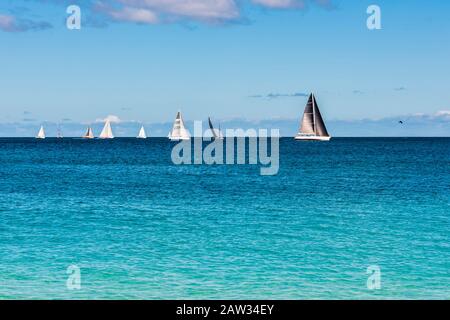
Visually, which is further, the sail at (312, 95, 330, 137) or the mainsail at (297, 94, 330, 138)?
the sail at (312, 95, 330, 137)

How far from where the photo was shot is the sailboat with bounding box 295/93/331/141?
158m

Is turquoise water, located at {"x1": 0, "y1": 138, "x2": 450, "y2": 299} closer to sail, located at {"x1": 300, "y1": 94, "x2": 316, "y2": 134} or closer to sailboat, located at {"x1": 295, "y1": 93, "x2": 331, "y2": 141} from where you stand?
sail, located at {"x1": 300, "y1": 94, "x2": 316, "y2": 134}

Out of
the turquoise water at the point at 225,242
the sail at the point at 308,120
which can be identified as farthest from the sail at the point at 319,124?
the turquoise water at the point at 225,242

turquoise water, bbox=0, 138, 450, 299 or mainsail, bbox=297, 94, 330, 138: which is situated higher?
mainsail, bbox=297, 94, 330, 138

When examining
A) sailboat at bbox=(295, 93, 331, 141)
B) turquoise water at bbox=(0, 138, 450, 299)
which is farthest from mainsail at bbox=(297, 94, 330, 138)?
turquoise water at bbox=(0, 138, 450, 299)

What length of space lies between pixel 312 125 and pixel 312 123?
1.24 meters

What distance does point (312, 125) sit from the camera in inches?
6447

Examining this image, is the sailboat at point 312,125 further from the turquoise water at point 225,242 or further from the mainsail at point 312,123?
the turquoise water at point 225,242

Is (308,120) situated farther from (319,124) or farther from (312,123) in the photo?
(319,124)

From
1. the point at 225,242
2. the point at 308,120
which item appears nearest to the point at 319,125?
the point at 308,120

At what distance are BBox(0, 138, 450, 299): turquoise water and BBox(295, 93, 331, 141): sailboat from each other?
9759 centimetres

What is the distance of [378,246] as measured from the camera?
1278 inches
